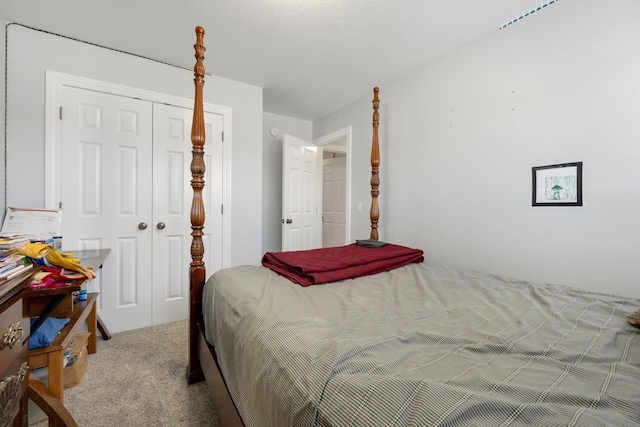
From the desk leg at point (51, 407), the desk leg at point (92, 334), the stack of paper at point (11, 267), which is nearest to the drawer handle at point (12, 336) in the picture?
the stack of paper at point (11, 267)

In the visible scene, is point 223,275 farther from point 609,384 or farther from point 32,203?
point 32,203

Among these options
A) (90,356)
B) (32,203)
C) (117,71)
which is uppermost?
(117,71)

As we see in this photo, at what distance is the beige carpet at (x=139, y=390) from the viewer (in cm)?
139

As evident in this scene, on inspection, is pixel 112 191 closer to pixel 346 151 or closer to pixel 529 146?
pixel 346 151

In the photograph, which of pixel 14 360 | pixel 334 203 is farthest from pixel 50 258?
pixel 334 203

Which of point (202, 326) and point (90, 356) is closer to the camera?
point (202, 326)

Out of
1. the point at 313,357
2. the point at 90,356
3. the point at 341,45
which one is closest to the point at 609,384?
the point at 313,357

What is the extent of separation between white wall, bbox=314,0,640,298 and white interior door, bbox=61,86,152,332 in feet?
8.07

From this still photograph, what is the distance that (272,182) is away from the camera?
3887mm

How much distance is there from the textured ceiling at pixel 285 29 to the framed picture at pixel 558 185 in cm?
108

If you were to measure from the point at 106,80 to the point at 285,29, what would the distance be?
5.32ft

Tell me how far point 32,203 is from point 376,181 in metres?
2.74

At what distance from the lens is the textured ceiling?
180 cm

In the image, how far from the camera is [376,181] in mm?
2371
